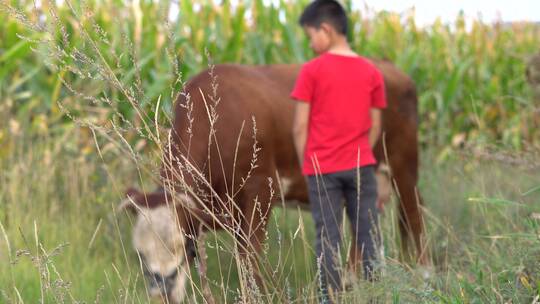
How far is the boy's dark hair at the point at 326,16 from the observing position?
14.6ft

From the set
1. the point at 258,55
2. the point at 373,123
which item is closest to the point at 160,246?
the point at 373,123

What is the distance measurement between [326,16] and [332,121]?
56 centimetres

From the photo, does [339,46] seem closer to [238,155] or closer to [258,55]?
[238,155]

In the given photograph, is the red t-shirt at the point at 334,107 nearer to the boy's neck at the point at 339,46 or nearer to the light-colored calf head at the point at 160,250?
the boy's neck at the point at 339,46

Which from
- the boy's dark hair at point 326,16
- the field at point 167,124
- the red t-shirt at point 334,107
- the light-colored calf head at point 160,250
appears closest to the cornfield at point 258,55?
the field at point 167,124

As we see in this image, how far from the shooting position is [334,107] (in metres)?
4.38

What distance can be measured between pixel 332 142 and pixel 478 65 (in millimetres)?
5382

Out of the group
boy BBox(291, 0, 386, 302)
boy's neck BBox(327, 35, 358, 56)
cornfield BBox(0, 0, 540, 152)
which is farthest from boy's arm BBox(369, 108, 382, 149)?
cornfield BBox(0, 0, 540, 152)

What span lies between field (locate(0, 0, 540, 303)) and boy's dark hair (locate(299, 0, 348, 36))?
1.99 ft

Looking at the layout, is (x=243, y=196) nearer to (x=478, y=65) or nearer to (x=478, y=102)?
(x=478, y=102)

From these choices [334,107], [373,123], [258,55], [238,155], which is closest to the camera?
[334,107]

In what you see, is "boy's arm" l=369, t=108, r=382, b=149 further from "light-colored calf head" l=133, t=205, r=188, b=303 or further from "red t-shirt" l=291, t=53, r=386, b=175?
"light-colored calf head" l=133, t=205, r=188, b=303

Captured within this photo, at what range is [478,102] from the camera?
8578mm

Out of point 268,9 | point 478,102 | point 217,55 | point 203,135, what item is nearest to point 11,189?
point 203,135
